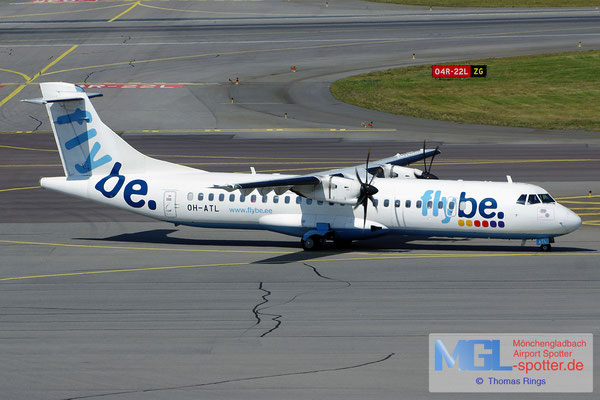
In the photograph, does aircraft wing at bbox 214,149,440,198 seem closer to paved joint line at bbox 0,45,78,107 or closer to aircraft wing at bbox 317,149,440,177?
aircraft wing at bbox 317,149,440,177

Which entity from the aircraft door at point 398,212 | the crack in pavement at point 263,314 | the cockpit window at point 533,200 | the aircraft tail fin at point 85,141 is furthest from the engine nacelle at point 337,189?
the aircraft tail fin at point 85,141

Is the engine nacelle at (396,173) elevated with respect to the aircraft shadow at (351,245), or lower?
elevated

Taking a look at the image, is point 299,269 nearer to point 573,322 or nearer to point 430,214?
point 430,214

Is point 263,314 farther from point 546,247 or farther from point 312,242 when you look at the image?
point 546,247

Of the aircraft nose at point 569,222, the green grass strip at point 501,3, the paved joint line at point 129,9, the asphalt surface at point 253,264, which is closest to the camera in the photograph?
the asphalt surface at point 253,264

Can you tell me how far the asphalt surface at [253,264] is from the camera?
22812 mm

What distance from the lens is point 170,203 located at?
3769cm

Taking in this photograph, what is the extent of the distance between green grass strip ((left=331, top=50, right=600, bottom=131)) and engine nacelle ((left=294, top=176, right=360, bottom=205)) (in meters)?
33.5

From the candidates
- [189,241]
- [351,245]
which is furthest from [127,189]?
[351,245]

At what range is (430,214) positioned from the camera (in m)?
35.5

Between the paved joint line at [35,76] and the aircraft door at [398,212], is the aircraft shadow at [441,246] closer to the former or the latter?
the aircraft door at [398,212]

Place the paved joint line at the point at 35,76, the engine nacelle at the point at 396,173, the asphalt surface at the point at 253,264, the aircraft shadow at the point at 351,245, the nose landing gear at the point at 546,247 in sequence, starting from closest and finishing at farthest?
1. the asphalt surface at the point at 253,264
2. the nose landing gear at the point at 546,247
3. the aircraft shadow at the point at 351,245
4. the engine nacelle at the point at 396,173
5. the paved joint line at the point at 35,76

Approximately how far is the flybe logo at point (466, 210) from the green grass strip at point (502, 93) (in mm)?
32251

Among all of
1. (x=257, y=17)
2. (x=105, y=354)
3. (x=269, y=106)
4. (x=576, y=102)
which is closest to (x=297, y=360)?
(x=105, y=354)
